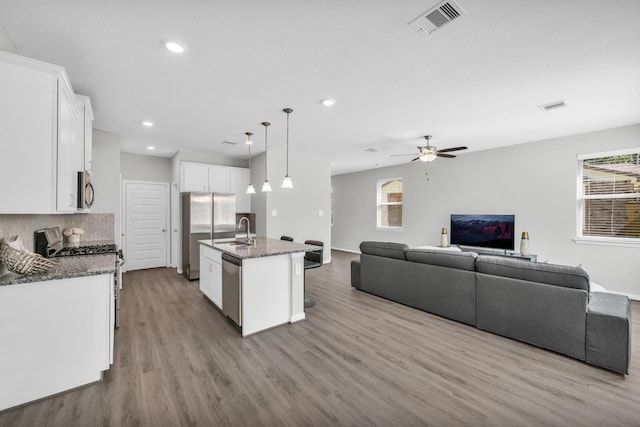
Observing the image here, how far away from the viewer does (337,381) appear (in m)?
2.21

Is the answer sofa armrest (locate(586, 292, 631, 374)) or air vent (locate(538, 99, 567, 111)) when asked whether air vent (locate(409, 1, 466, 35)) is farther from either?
sofa armrest (locate(586, 292, 631, 374))

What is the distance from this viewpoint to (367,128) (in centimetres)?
448

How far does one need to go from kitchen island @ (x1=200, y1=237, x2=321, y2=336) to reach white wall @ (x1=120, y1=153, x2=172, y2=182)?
12.7 ft

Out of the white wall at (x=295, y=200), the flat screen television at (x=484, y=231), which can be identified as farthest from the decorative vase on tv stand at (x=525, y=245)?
the white wall at (x=295, y=200)

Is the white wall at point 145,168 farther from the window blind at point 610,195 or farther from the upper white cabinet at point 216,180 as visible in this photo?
the window blind at point 610,195

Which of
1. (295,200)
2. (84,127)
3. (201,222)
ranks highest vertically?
(84,127)

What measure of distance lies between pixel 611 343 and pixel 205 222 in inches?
231

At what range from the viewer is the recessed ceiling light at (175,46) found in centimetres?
218

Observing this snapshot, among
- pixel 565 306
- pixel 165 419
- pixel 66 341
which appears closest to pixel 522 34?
pixel 565 306

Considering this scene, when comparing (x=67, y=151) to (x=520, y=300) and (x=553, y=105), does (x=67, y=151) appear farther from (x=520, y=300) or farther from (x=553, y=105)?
(x=553, y=105)

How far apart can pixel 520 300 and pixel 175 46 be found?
160 inches

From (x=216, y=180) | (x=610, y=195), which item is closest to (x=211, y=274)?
(x=216, y=180)

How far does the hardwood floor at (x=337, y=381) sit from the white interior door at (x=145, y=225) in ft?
10.8

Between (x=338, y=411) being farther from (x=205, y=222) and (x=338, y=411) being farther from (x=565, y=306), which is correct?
(x=205, y=222)
